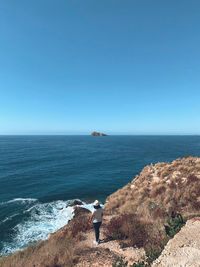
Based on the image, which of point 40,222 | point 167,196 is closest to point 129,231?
point 167,196

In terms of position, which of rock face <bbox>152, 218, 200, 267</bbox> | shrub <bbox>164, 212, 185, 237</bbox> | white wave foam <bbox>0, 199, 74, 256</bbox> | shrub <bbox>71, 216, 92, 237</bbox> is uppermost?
rock face <bbox>152, 218, 200, 267</bbox>

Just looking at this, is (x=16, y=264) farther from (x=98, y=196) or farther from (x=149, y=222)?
(x=98, y=196)

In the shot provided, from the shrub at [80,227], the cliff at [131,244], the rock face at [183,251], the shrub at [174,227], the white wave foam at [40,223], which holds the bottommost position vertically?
the white wave foam at [40,223]

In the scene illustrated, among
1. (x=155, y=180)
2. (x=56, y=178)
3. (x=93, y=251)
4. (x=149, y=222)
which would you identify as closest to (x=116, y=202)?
(x=155, y=180)

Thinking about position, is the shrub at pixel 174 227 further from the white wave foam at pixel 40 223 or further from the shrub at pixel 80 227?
the white wave foam at pixel 40 223

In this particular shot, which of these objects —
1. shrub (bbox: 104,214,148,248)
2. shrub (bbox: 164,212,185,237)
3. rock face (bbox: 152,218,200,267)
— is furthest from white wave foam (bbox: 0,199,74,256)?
rock face (bbox: 152,218,200,267)

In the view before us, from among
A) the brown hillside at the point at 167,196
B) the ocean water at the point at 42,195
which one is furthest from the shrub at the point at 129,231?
the ocean water at the point at 42,195

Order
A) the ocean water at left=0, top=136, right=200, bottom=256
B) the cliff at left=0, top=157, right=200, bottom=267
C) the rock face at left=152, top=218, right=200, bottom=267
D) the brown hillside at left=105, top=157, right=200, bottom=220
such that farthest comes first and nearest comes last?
the ocean water at left=0, top=136, right=200, bottom=256
the brown hillside at left=105, top=157, right=200, bottom=220
the cliff at left=0, top=157, right=200, bottom=267
the rock face at left=152, top=218, right=200, bottom=267

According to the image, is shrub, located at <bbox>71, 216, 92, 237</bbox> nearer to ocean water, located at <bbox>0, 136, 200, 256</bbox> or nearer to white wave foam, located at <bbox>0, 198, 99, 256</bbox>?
white wave foam, located at <bbox>0, 198, 99, 256</bbox>
